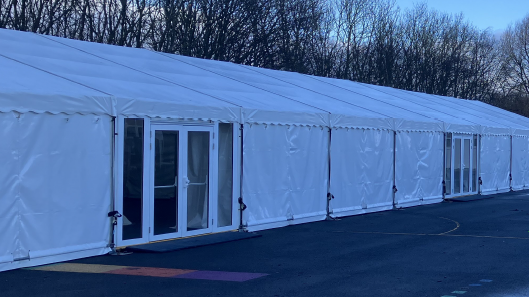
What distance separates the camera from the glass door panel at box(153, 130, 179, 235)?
416 inches

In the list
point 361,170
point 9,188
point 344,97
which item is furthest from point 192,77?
point 9,188

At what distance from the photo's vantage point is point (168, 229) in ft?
35.6

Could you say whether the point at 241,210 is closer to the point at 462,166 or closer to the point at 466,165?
the point at 462,166

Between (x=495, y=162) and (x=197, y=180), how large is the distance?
49.1 ft

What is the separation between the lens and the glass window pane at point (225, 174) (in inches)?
473

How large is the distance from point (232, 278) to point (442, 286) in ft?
8.32

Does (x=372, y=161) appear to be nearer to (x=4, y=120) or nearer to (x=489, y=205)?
(x=489, y=205)

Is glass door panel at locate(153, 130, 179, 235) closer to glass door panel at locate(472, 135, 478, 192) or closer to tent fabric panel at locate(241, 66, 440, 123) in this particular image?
tent fabric panel at locate(241, 66, 440, 123)

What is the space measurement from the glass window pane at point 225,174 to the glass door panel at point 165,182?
1.27m

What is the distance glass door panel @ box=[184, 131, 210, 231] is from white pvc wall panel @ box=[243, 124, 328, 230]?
36.9 inches

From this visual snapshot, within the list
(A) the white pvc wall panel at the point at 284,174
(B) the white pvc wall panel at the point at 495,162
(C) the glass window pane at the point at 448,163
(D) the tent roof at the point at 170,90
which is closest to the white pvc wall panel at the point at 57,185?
(D) the tent roof at the point at 170,90

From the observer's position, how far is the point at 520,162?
25.2 metres

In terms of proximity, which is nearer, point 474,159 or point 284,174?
point 284,174

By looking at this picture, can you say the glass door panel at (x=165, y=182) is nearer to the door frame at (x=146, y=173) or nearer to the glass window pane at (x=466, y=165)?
the door frame at (x=146, y=173)
